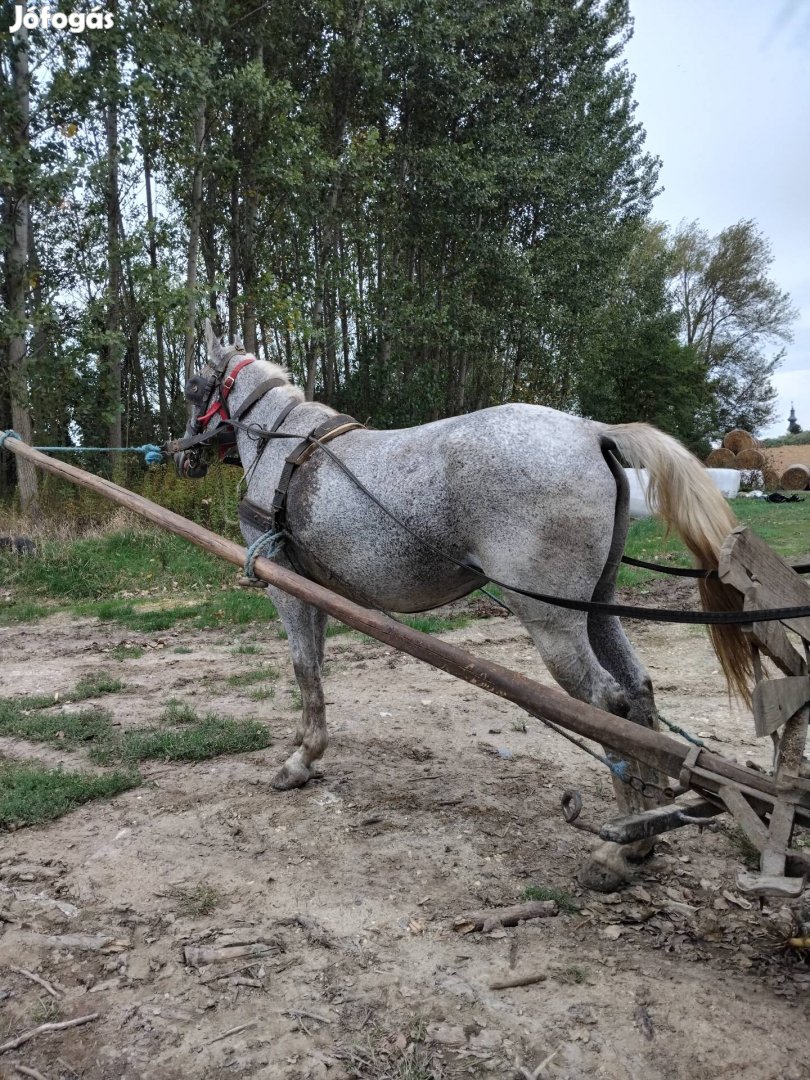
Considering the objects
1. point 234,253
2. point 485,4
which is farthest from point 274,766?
point 485,4

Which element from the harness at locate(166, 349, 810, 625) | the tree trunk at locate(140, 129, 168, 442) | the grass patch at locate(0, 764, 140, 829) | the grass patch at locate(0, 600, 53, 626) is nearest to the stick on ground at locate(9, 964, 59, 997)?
the grass patch at locate(0, 764, 140, 829)

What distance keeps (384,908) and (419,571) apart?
1412mm

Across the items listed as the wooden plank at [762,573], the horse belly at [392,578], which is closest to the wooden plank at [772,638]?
the wooden plank at [762,573]

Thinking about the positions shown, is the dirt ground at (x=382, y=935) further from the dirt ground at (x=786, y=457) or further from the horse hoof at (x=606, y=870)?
the dirt ground at (x=786, y=457)

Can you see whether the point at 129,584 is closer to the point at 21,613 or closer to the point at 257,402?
the point at 21,613

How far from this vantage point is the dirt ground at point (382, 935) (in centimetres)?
209

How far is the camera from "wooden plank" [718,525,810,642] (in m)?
2.23

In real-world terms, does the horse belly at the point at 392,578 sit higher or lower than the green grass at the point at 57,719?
higher

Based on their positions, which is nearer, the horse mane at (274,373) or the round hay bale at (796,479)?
the horse mane at (274,373)

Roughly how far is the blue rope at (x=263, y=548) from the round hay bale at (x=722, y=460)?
28.5 m

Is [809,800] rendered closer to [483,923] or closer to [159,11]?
[483,923]

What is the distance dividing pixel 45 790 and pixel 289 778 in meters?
1.28

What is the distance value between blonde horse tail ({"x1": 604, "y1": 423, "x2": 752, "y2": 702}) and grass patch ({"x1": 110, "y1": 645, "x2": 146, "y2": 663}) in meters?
5.32

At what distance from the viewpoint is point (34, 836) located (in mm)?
3469
